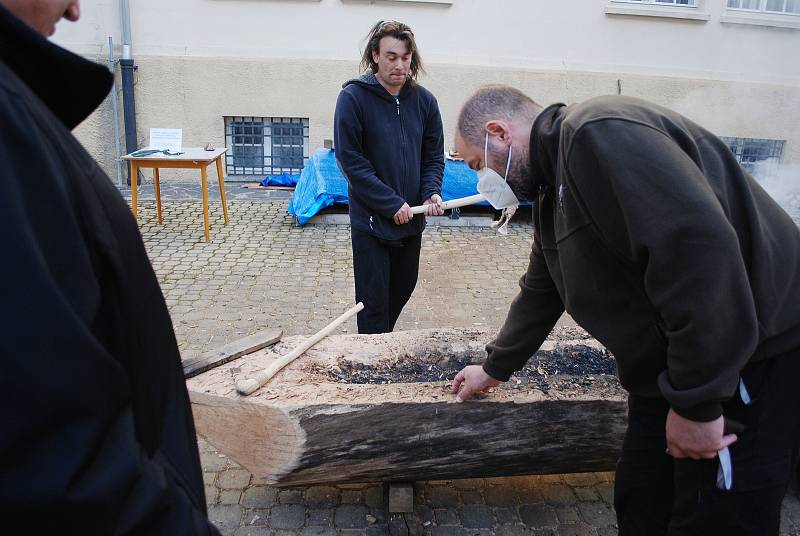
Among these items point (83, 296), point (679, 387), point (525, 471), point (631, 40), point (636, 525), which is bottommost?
point (525, 471)

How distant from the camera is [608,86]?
9023mm

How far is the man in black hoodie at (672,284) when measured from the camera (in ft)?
4.94

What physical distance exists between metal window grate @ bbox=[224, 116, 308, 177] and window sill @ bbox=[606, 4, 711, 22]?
172 inches

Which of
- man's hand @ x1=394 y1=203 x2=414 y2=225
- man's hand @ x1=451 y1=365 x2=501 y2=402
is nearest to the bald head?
man's hand @ x1=451 y1=365 x2=501 y2=402

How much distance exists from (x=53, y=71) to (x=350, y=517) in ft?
7.54

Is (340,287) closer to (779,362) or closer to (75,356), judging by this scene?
(779,362)

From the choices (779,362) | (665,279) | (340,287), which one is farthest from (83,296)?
(340,287)

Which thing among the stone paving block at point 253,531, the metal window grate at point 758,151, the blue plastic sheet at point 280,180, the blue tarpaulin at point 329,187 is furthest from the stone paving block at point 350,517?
the metal window grate at point 758,151

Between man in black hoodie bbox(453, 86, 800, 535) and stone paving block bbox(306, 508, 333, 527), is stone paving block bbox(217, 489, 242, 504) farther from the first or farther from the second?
man in black hoodie bbox(453, 86, 800, 535)

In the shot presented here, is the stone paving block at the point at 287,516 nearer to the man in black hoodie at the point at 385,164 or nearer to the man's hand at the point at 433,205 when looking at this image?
the man in black hoodie at the point at 385,164

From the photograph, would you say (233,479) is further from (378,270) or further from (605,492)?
(605,492)

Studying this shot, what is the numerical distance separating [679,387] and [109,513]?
50.5 inches

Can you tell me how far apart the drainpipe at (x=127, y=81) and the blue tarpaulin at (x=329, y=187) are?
2.73m

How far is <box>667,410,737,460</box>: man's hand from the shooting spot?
1.63 m
